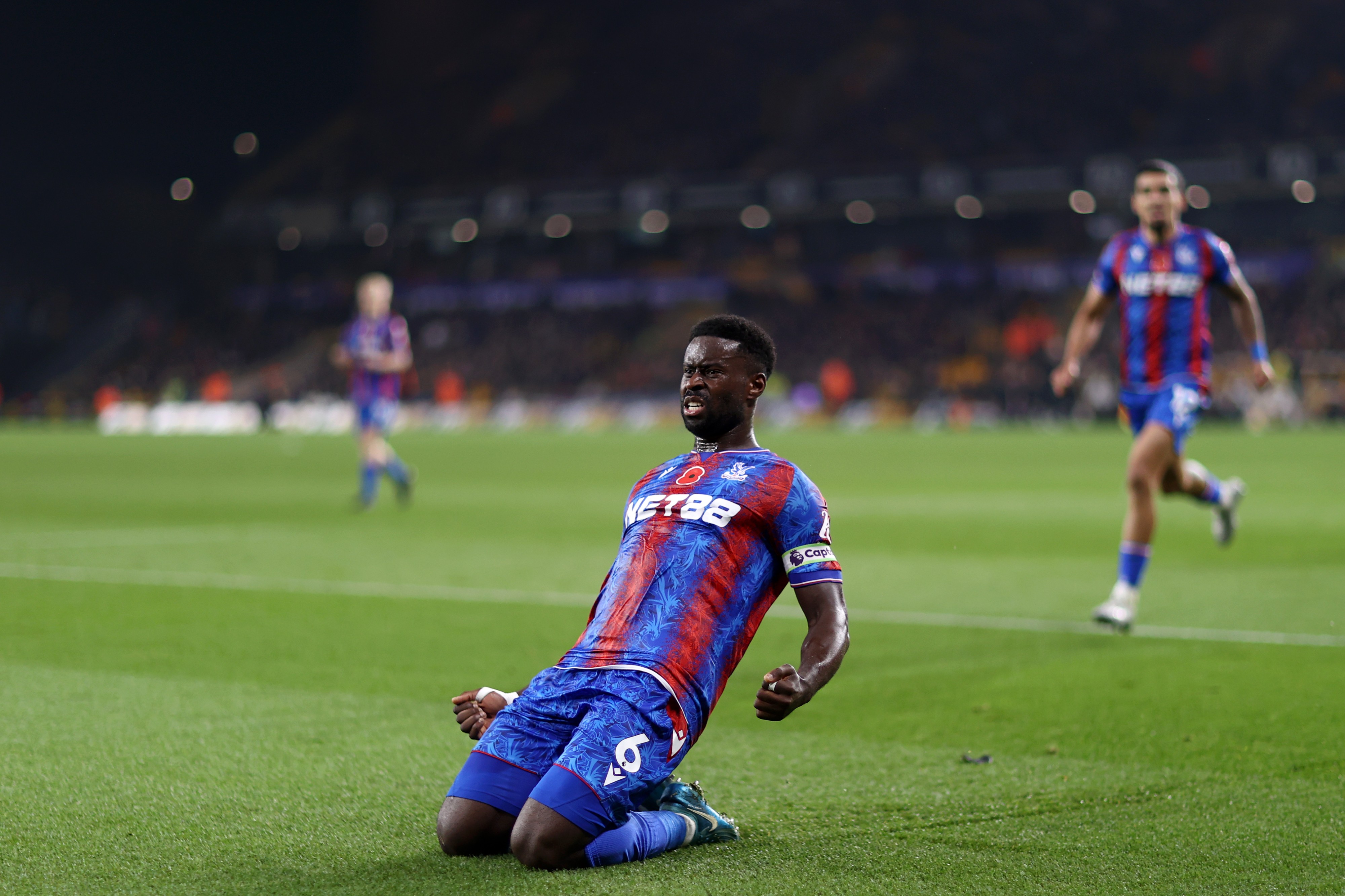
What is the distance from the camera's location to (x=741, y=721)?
547cm

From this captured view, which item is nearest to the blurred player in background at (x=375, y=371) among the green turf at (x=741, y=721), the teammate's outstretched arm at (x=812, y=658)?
the green turf at (x=741, y=721)

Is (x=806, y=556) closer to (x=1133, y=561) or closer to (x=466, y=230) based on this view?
(x=1133, y=561)

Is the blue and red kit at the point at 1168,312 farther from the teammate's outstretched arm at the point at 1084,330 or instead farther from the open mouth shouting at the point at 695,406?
the open mouth shouting at the point at 695,406

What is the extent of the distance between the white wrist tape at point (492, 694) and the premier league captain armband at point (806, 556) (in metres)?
0.79

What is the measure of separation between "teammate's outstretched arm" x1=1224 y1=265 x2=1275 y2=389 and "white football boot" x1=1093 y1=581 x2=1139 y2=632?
5.20 feet

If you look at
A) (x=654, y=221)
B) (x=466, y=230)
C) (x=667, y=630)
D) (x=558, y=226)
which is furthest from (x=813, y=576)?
(x=466, y=230)

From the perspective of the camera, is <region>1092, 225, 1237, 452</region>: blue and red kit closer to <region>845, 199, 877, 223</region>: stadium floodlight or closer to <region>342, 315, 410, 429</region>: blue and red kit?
<region>342, 315, 410, 429</region>: blue and red kit

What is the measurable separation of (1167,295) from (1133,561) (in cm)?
156

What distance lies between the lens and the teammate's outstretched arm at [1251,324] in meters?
8.23

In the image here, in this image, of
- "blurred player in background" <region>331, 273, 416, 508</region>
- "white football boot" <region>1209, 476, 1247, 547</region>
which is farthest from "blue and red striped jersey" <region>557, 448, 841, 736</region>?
"blurred player in background" <region>331, 273, 416, 508</region>

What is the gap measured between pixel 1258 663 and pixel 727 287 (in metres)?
51.8

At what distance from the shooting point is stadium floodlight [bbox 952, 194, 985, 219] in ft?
173

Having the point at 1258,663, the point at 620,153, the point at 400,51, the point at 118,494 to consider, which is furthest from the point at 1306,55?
the point at 1258,663

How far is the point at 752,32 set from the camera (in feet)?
198
